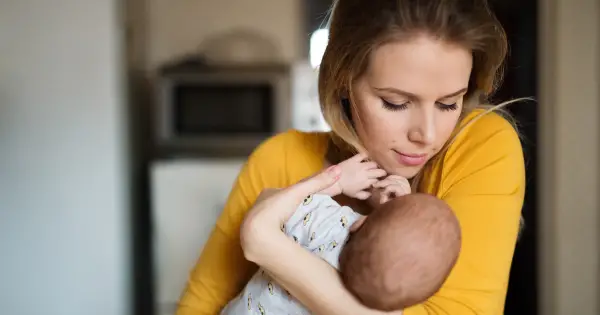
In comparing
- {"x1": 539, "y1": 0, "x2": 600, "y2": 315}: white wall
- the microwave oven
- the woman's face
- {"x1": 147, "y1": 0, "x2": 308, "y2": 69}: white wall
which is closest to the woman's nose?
the woman's face

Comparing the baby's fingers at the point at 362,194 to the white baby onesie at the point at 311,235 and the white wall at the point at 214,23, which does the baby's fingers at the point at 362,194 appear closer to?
the white baby onesie at the point at 311,235

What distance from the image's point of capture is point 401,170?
2.24 ft

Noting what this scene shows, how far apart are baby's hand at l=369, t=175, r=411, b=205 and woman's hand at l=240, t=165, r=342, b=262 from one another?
0.06 m

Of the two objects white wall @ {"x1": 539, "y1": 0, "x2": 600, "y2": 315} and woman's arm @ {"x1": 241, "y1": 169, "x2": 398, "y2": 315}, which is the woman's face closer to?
woman's arm @ {"x1": 241, "y1": 169, "x2": 398, "y2": 315}

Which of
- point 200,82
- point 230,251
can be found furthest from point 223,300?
point 200,82

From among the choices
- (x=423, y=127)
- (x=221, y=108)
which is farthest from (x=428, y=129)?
(x=221, y=108)

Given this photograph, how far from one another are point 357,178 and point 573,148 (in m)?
1.68

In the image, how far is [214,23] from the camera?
9.86 feet

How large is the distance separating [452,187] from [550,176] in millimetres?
1580

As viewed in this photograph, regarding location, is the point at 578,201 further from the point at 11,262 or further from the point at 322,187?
the point at 11,262

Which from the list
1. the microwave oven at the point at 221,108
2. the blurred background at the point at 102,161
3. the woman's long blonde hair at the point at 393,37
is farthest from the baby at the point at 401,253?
the microwave oven at the point at 221,108

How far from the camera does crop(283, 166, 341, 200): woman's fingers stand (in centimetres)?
62

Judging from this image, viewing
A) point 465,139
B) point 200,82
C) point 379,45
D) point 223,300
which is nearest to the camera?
point 379,45

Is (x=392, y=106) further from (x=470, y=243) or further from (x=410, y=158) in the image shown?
(x=470, y=243)
